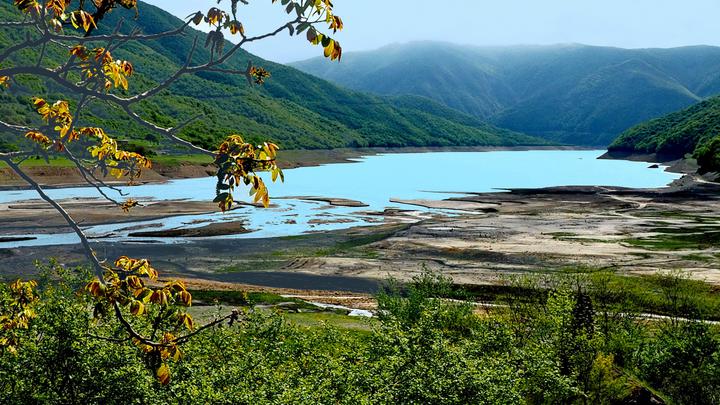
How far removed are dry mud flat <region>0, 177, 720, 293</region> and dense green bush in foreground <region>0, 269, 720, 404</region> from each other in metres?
19.2

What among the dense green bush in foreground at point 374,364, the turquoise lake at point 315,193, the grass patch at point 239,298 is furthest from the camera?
the turquoise lake at point 315,193

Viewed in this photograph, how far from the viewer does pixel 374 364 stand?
21.5 m

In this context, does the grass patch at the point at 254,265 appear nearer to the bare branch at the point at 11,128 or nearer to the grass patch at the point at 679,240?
the grass patch at the point at 679,240

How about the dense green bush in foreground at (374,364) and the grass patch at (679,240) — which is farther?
the grass patch at (679,240)

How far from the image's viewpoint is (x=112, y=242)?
2970 inches

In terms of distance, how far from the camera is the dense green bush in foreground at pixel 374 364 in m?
19.7

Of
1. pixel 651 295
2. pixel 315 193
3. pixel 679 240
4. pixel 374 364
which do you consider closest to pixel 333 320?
pixel 651 295

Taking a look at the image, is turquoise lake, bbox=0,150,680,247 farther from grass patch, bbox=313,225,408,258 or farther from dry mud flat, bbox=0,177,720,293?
grass patch, bbox=313,225,408,258

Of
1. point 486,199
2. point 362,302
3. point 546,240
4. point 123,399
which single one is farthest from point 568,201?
point 123,399

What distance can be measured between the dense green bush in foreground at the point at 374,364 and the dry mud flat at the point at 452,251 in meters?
19.2

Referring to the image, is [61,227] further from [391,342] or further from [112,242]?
[391,342]

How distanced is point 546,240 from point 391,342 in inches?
2326

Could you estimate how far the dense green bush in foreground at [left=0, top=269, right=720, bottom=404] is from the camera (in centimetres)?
1970

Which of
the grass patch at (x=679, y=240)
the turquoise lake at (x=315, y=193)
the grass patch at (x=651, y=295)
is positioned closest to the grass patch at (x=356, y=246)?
the turquoise lake at (x=315, y=193)
